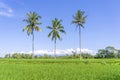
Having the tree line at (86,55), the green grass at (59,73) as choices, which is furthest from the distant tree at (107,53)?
the green grass at (59,73)

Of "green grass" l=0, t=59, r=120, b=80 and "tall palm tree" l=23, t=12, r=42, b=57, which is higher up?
"tall palm tree" l=23, t=12, r=42, b=57

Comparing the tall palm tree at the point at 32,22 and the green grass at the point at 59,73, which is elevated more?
the tall palm tree at the point at 32,22

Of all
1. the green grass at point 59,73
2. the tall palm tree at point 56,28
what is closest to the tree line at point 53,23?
the tall palm tree at point 56,28

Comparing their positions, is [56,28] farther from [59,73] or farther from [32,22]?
[59,73]

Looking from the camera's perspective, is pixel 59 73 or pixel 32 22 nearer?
pixel 59 73

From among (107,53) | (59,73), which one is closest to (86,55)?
(107,53)

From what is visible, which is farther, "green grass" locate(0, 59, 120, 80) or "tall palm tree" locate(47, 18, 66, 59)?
"tall palm tree" locate(47, 18, 66, 59)

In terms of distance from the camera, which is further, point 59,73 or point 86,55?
point 86,55

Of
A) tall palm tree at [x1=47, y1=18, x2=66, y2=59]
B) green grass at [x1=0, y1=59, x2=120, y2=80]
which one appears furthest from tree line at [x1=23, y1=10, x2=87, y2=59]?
green grass at [x1=0, y1=59, x2=120, y2=80]

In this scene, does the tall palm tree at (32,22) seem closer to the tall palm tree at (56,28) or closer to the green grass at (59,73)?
the tall palm tree at (56,28)

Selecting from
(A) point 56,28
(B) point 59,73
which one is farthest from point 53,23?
(B) point 59,73

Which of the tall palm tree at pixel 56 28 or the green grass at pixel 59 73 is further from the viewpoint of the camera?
the tall palm tree at pixel 56 28

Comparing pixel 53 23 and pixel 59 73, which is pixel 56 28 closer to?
pixel 53 23

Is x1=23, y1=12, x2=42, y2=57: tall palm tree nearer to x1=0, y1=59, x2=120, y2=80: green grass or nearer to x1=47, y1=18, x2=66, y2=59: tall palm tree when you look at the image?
x1=47, y1=18, x2=66, y2=59: tall palm tree
